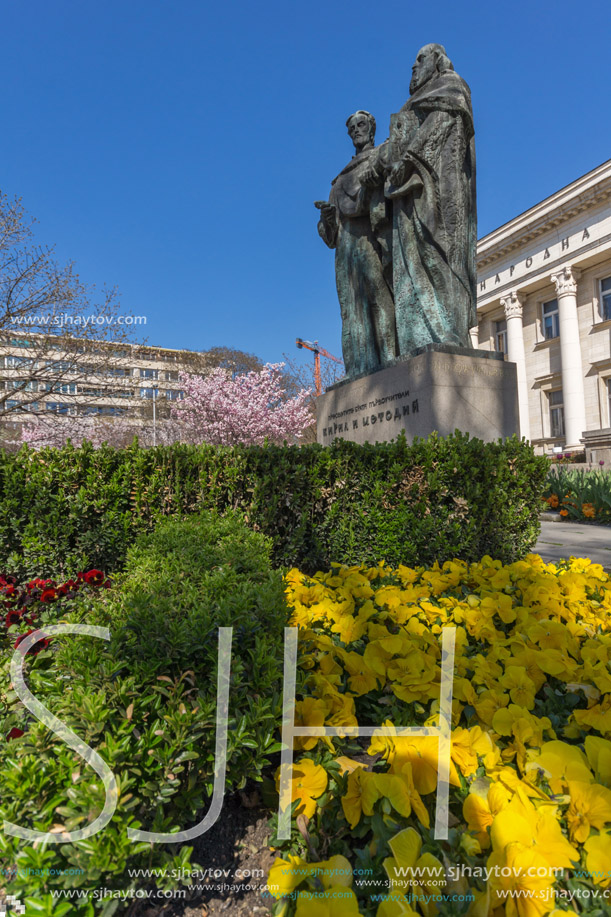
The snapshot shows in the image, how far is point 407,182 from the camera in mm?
6285

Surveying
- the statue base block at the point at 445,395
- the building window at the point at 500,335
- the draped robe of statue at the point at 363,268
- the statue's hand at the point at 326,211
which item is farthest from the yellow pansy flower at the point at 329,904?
the building window at the point at 500,335

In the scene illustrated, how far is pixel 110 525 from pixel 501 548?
3269mm

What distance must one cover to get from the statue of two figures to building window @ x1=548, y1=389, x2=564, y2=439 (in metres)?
24.6

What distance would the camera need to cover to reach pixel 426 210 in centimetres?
625

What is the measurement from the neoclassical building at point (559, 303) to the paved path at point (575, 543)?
17.9 metres

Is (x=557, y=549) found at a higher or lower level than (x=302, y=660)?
lower

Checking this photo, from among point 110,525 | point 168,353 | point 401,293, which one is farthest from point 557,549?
point 168,353

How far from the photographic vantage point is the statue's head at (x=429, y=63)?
6.33 metres

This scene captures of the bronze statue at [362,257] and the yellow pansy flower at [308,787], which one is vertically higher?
the bronze statue at [362,257]

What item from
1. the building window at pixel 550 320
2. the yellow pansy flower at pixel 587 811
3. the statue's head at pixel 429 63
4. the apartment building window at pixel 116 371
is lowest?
the yellow pansy flower at pixel 587 811

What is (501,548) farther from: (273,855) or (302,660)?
(273,855)

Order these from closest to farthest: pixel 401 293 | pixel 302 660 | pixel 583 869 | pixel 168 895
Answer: pixel 583 869 → pixel 168 895 → pixel 302 660 → pixel 401 293

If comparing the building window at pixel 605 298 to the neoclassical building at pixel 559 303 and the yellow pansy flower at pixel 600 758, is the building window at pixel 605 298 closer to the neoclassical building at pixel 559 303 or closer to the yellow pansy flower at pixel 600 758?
the neoclassical building at pixel 559 303

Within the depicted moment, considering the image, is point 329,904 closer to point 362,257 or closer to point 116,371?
point 362,257
